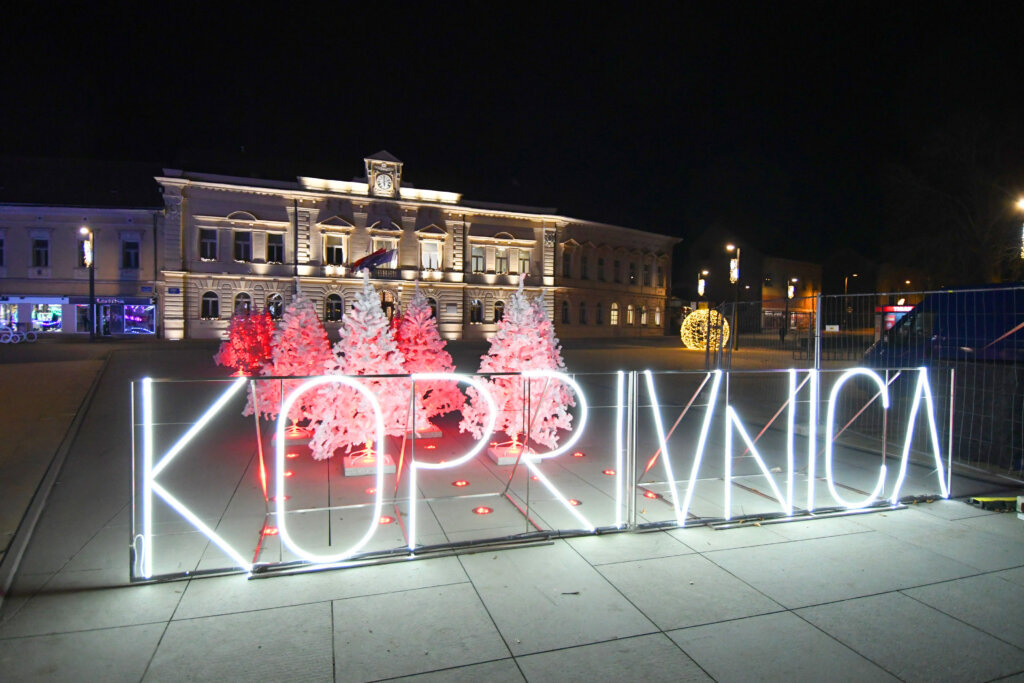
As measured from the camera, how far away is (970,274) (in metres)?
31.3

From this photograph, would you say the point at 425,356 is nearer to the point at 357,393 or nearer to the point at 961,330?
the point at 357,393

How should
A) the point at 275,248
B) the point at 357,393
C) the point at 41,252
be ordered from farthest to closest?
the point at 275,248
the point at 41,252
the point at 357,393

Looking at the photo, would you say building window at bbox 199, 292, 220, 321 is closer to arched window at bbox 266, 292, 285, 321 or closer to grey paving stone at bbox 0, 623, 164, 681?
arched window at bbox 266, 292, 285, 321

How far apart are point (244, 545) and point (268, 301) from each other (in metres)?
39.4

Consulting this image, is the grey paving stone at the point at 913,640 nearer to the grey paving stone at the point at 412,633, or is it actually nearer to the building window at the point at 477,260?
the grey paving stone at the point at 412,633

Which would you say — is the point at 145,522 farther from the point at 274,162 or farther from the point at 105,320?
the point at 274,162

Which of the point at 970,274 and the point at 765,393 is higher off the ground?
the point at 970,274

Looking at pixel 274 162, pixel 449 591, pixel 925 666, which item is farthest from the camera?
pixel 274 162

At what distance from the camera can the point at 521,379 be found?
27.2 feet


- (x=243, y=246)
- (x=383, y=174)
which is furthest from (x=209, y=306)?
(x=383, y=174)

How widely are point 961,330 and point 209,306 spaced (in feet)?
135

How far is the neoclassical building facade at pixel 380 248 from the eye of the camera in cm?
3925

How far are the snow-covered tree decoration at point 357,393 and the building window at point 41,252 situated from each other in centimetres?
4166

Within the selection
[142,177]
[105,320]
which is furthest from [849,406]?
[142,177]
